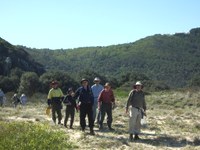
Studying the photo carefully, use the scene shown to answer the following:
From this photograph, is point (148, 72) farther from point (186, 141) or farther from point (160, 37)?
point (186, 141)

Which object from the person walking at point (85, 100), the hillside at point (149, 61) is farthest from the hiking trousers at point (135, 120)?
the hillside at point (149, 61)

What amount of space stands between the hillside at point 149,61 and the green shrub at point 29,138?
429ft

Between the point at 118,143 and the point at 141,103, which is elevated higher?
the point at 141,103

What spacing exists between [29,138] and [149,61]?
6293 inches

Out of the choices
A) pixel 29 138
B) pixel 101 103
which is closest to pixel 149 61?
pixel 101 103

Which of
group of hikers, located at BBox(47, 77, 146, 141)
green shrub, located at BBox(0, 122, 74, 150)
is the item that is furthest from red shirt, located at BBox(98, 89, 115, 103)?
green shrub, located at BBox(0, 122, 74, 150)

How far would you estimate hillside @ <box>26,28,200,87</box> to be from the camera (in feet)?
511

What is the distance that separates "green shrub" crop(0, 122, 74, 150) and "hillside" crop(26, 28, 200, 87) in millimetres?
130684

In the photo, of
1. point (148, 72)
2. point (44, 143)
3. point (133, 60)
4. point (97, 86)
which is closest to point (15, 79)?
point (97, 86)

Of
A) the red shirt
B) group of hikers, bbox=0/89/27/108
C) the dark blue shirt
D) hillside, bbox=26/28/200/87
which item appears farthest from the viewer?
hillside, bbox=26/28/200/87

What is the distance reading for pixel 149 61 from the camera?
556 feet

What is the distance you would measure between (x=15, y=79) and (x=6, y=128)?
68529mm

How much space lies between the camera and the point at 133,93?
13.3m

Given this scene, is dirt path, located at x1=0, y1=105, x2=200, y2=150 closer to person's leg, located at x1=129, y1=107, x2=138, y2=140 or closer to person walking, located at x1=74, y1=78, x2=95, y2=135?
person's leg, located at x1=129, y1=107, x2=138, y2=140
